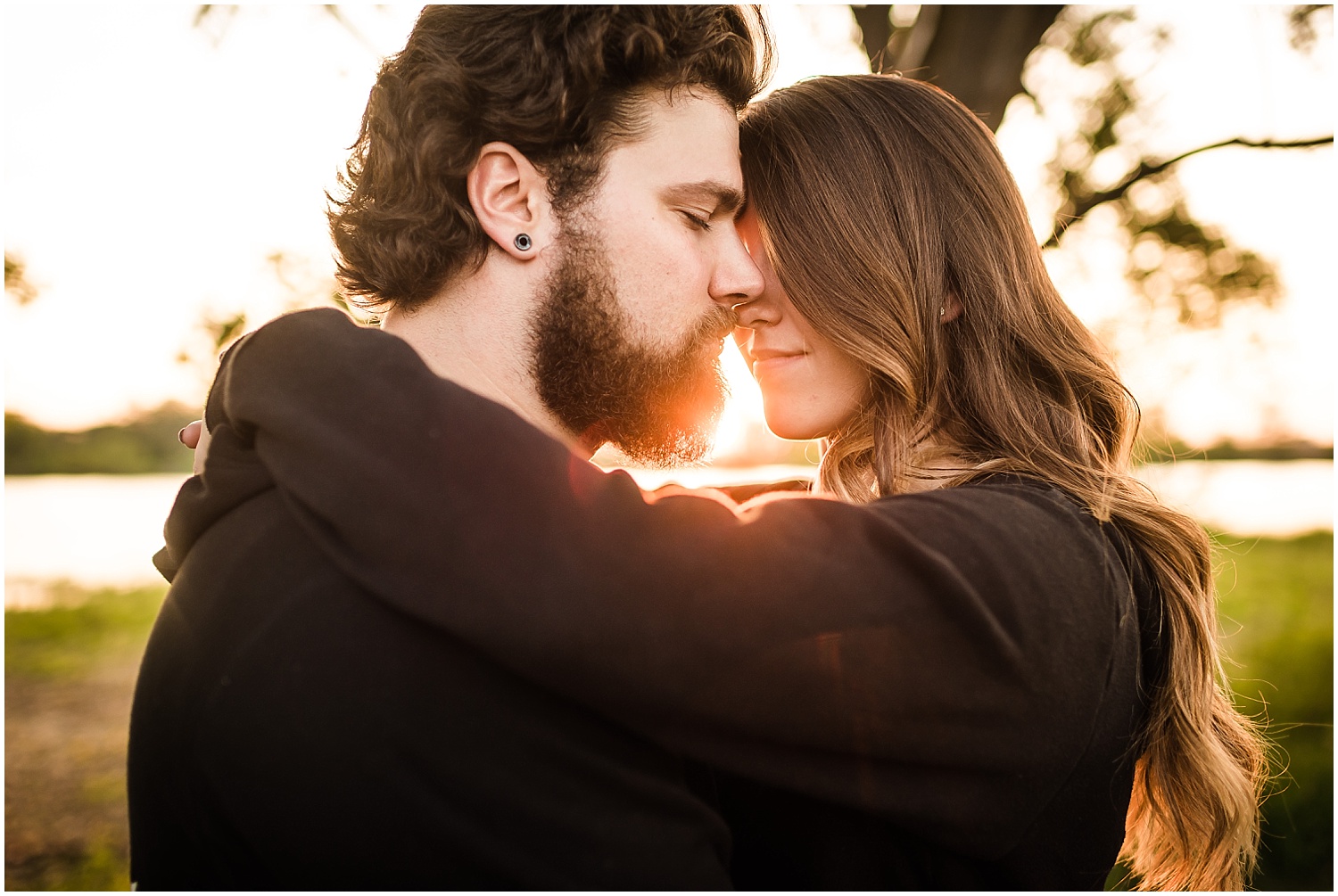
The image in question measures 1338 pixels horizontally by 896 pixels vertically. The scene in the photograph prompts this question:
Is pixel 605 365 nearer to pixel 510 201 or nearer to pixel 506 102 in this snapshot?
pixel 510 201

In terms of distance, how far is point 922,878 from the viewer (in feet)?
5.17

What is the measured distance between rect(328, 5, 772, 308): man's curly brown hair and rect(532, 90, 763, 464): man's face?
0.08 m

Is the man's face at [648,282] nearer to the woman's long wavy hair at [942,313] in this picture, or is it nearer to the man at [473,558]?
the man at [473,558]

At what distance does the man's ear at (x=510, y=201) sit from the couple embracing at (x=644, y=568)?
1 centimetres

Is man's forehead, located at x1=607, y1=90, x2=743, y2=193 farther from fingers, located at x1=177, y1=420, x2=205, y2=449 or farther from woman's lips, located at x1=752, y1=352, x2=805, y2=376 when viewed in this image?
fingers, located at x1=177, y1=420, x2=205, y2=449

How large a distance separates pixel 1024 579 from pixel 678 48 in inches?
64.1

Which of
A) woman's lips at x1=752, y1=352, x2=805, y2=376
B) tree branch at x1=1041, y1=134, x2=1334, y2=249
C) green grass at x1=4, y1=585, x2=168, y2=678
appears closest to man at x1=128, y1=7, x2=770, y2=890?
woman's lips at x1=752, y1=352, x2=805, y2=376

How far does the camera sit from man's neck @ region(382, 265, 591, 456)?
6.43 ft

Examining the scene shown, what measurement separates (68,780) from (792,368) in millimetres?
7004

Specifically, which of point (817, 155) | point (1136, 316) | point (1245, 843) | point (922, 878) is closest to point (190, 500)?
point (922, 878)

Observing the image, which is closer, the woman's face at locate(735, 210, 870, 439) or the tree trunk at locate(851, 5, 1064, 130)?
the woman's face at locate(735, 210, 870, 439)

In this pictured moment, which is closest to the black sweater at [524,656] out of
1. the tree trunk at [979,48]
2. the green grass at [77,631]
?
the tree trunk at [979,48]

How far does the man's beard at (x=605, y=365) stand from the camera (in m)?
2.06

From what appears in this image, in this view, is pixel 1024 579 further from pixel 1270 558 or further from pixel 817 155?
pixel 1270 558
